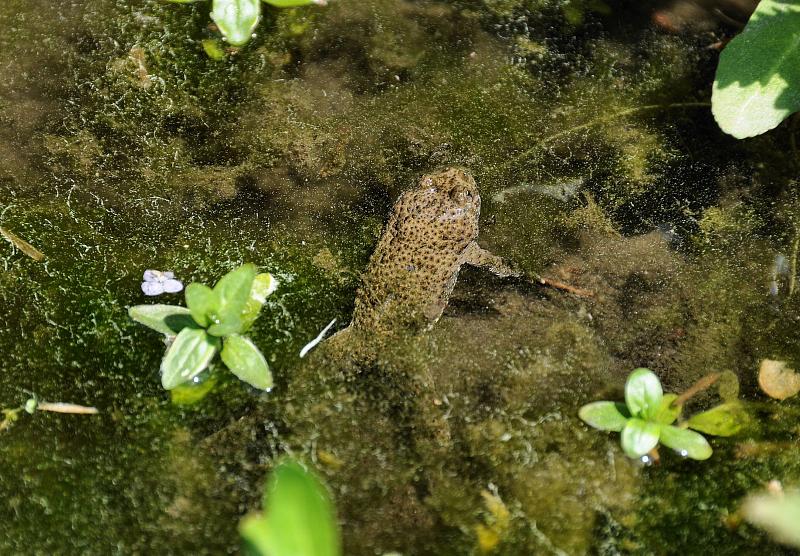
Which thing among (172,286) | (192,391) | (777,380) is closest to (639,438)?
(777,380)

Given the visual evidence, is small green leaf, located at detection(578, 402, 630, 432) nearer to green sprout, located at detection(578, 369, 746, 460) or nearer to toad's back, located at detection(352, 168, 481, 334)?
green sprout, located at detection(578, 369, 746, 460)

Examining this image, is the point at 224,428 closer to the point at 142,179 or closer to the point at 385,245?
the point at 385,245

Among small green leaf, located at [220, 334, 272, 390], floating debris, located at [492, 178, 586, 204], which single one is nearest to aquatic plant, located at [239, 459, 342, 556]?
small green leaf, located at [220, 334, 272, 390]

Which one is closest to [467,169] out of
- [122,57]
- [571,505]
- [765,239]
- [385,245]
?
[385,245]

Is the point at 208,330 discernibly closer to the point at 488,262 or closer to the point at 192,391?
the point at 192,391

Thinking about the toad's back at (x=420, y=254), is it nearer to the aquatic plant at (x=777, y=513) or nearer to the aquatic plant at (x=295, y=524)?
the aquatic plant at (x=777, y=513)
